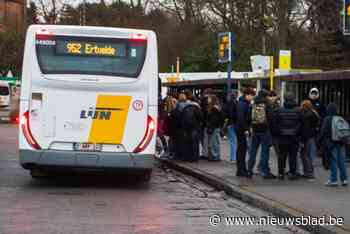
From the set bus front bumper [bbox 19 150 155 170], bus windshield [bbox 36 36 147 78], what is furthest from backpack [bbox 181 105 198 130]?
bus front bumper [bbox 19 150 155 170]

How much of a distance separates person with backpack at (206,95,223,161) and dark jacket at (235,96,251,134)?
358 cm

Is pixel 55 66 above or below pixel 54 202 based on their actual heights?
above

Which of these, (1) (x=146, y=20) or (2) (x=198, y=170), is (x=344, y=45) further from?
(2) (x=198, y=170)

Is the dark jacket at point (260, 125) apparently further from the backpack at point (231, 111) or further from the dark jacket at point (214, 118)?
the dark jacket at point (214, 118)

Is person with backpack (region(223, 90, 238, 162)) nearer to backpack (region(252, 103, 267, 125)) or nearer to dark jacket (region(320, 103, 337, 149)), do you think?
backpack (region(252, 103, 267, 125))

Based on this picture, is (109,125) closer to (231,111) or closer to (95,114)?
(95,114)

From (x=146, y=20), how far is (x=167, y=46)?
448cm

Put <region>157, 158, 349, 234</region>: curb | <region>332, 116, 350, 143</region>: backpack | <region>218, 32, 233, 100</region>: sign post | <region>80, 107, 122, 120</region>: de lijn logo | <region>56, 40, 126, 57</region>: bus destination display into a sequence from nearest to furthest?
<region>157, 158, 349, 234</region>: curb
<region>332, 116, 350, 143</region>: backpack
<region>80, 107, 122, 120</region>: de lijn logo
<region>56, 40, 126, 57</region>: bus destination display
<region>218, 32, 233, 100</region>: sign post

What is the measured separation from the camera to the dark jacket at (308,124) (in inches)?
588

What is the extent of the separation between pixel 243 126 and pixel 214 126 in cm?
385

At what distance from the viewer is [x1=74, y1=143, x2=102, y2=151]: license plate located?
45.3 ft

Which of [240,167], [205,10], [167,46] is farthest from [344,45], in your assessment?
[240,167]

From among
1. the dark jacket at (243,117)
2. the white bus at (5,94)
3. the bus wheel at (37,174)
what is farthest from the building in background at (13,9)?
the dark jacket at (243,117)

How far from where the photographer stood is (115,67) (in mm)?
14117
